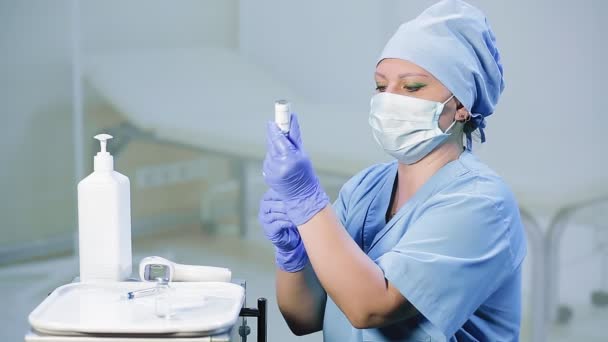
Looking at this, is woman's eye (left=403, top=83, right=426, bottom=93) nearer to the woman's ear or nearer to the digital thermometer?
the woman's ear

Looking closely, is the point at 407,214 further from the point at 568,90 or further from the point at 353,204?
the point at 568,90

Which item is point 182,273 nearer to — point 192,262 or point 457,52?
Result: point 457,52

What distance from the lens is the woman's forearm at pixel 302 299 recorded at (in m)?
1.46

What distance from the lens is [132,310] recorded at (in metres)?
1.17

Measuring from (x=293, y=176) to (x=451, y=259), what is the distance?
0.25 meters

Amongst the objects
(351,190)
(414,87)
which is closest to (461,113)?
A: (414,87)

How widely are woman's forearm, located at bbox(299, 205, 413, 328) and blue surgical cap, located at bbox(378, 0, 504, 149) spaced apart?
297 millimetres

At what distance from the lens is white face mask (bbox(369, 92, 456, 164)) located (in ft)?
4.59

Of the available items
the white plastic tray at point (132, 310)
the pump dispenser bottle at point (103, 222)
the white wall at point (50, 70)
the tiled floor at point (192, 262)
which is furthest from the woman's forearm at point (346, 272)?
the white wall at point (50, 70)

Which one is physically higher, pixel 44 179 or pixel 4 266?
pixel 44 179

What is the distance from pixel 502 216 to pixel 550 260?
1.34 metres

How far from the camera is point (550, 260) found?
2594 mm

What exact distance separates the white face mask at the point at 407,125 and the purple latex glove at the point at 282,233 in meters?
0.21

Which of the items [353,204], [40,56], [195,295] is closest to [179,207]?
[40,56]
